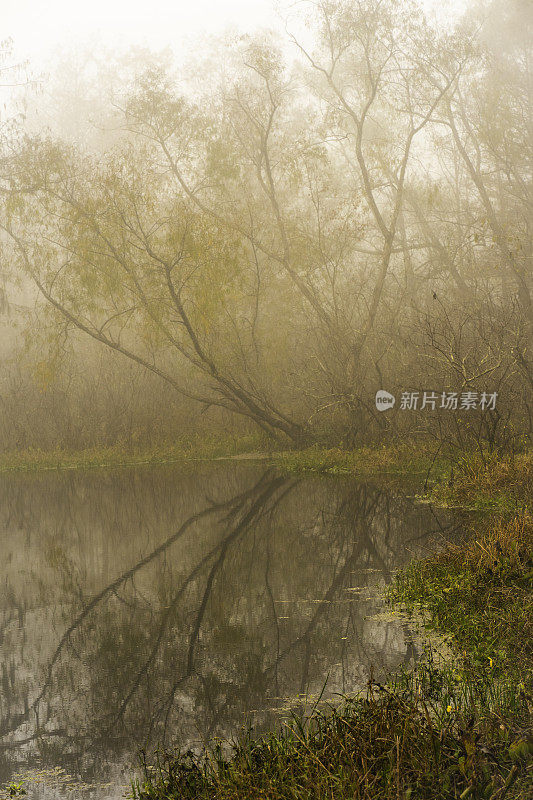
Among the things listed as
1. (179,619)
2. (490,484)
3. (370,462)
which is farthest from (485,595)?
(370,462)

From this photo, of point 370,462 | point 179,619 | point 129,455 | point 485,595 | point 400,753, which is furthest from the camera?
point 129,455

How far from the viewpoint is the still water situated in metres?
4.92

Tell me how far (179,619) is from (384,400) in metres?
13.1

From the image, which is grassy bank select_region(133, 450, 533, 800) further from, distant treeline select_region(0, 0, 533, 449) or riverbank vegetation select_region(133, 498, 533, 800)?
distant treeline select_region(0, 0, 533, 449)

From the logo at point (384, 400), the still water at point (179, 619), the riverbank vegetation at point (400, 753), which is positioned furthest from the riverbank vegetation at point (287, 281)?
the riverbank vegetation at point (400, 753)

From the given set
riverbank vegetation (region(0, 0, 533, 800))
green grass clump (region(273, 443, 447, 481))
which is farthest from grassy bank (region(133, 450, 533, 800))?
green grass clump (region(273, 443, 447, 481))

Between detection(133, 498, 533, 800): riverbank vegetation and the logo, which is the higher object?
the logo

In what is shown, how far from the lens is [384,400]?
65.3 ft

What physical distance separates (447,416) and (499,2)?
56.7 ft

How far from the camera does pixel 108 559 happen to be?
33.9 feet

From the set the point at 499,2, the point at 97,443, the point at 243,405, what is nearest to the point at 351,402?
the point at 243,405

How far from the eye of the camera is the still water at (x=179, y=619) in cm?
492

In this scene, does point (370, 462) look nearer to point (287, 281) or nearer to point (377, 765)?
point (287, 281)

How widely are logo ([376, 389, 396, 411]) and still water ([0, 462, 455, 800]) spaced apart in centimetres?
562
